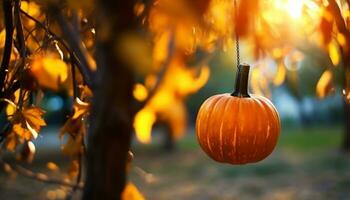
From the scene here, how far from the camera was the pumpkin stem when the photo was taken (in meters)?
1.97

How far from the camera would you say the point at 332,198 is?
17.6ft

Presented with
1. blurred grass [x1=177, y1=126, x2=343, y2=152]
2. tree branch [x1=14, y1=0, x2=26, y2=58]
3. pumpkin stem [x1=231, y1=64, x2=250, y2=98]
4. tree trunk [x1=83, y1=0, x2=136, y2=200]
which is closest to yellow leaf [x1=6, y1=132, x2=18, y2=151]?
tree branch [x1=14, y1=0, x2=26, y2=58]

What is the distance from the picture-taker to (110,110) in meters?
0.94

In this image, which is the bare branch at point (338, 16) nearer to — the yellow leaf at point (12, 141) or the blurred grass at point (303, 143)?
the yellow leaf at point (12, 141)

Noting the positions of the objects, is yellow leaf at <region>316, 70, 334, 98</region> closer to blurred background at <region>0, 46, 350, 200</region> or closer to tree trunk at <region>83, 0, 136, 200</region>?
tree trunk at <region>83, 0, 136, 200</region>

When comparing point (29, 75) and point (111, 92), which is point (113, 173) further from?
point (29, 75)

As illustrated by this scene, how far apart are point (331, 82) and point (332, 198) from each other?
→ 375 cm

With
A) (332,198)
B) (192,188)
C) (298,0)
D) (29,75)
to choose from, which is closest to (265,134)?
(298,0)

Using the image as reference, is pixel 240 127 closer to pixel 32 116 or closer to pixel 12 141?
pixel 32 116

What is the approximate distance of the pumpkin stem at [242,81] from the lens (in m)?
1.97

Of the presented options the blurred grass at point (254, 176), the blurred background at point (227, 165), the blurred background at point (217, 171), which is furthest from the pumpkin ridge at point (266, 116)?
the blurred grass at point (254, 176)

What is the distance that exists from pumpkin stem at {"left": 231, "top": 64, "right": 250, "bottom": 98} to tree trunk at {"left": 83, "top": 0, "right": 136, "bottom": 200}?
1.06 m

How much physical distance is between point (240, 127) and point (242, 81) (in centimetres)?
17

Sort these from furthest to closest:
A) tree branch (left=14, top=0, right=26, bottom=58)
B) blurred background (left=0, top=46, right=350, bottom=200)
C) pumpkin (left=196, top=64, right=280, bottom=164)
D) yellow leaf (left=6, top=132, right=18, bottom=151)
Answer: blurred background (left=0, top=46, right=350, bottom=200) < yellow leaf (left=6, top=132, right=18, bottom=151) < pumpkin (left=196, top=64, right=280, bottom=164) < tree branch (left=14, top=0, right=26, bottom=58)
